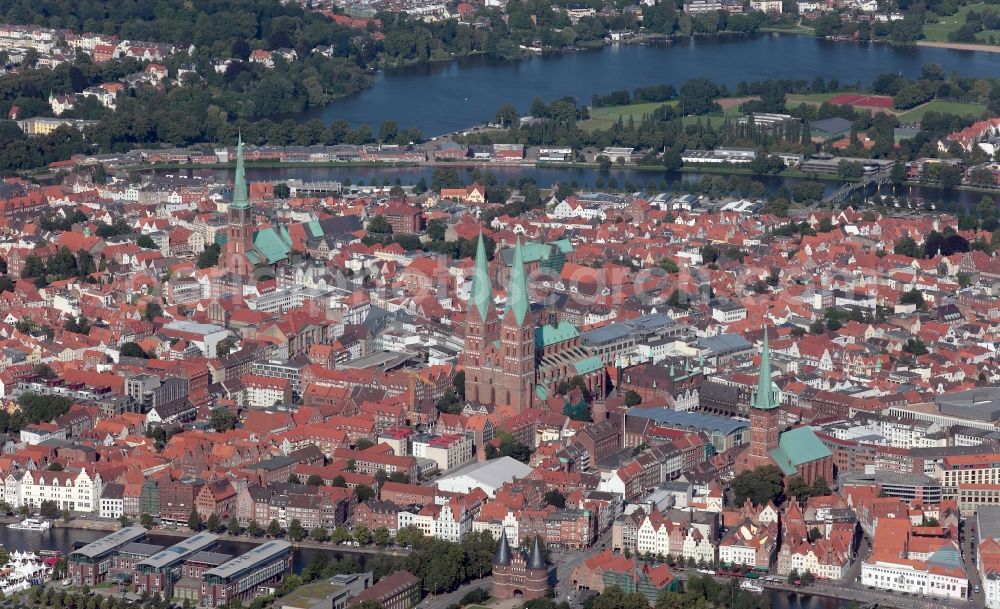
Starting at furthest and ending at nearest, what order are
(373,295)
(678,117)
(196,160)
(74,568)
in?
(678,117) < (196,160) < (373,295) < (74,568)

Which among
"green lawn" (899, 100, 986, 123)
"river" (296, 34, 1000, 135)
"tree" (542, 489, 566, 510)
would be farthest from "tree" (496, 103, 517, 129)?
"tree" (542, 489, 566, 510)

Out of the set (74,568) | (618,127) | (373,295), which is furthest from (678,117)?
(74,568)

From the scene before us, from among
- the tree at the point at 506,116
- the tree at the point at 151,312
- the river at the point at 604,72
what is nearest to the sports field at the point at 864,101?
the river at the point at 604,72

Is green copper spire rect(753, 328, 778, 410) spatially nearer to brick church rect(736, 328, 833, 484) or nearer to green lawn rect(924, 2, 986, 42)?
brick church rect(736, 328, 833, 484)

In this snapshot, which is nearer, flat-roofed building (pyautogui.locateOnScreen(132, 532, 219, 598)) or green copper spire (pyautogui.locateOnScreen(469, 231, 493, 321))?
flat-roofed building (pyautogui.locateOnScreen(132, 532, 219, 598))

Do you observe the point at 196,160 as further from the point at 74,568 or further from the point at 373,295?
the point at 74,568

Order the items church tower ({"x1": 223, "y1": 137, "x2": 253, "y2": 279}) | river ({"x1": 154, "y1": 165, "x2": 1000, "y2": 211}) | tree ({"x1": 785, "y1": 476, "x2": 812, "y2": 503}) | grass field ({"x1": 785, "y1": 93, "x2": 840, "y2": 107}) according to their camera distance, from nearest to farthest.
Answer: tree ({"x1": 785, "y1": 476, "x2": 812, "y2": 503}), church tower ({"x1": 223, "y1": 137, "x2": 253, "y2": 279}), river ({"x1": 154, "y1": 165, "x2": 1000, "y2": 211}), grass field ({"x1": 785, "y1": 93, "x2": 840, "y2": 107})

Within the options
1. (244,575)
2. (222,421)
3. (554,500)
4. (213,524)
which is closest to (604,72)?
(222,421)

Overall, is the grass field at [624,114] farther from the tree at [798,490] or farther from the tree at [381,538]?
the tree at [381,538]
